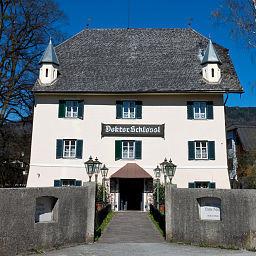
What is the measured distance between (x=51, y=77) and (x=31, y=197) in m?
18.4

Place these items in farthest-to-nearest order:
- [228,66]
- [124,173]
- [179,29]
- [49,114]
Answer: [179,29] < [228,66] < [49,114] < [124,173]

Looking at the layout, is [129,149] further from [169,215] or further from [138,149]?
[169,215]

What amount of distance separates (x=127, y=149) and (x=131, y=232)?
12.0 meters

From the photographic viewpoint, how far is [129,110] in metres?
27.0

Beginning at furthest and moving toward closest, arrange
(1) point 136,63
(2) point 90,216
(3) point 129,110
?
(1) point 136,63 → (3) point 129,110 → (2) point 90,216

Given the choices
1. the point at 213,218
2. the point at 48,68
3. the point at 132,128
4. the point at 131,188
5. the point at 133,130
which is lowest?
the point at 213,218

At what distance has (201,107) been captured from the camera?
87.7 ft

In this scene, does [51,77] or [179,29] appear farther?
[179,29]

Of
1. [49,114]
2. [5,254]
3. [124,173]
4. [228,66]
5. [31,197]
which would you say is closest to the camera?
[5,254]

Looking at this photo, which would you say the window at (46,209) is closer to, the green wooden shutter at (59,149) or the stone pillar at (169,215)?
the stone pillar at (169,215)

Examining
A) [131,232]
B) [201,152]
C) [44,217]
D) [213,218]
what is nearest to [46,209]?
[44,217]

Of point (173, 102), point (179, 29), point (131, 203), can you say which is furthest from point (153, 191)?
point (179, 29)

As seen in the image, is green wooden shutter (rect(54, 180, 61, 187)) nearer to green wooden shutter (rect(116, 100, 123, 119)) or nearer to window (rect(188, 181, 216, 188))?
green wooden shutter (rect(116, 100, 123, 119))

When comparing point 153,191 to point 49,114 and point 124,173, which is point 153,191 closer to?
point 124,173
